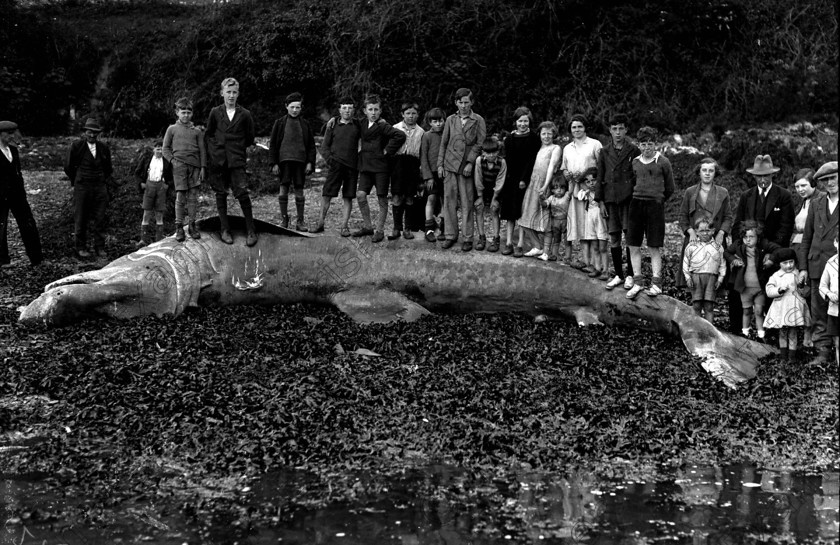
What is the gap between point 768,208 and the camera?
10.7m

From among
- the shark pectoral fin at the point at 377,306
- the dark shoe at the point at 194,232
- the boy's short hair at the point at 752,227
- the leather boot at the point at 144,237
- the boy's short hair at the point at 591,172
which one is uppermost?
the boy's short hair at the point at 591,172

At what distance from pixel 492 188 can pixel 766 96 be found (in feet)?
32.1

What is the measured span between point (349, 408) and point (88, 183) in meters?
8.11

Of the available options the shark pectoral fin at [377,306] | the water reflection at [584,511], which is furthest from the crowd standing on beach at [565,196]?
the water reflection at [584,511]

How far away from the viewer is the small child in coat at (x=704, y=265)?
10773 mm

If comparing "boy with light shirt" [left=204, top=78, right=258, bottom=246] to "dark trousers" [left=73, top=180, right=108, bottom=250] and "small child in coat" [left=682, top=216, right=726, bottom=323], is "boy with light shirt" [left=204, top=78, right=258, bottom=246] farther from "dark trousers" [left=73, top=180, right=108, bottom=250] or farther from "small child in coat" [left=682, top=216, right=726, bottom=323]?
"small child in coat" [left=682, top=216, right=726, bottom=323]

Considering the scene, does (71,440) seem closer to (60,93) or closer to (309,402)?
(309,402)

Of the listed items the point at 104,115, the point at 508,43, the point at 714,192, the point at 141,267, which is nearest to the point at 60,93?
the point at 104,115

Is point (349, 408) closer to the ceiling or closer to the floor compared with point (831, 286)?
closer to the floor

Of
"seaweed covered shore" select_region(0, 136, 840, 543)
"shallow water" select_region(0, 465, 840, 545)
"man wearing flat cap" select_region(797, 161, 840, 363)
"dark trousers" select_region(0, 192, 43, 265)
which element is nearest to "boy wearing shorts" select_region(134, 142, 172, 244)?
"dark trousers" select_region(0, 192, 43, 265)

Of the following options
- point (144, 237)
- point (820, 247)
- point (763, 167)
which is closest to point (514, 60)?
point (144, 237)

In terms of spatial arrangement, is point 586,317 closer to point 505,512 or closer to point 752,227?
point 752,227

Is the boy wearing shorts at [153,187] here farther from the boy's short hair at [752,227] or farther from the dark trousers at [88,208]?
the boy's short hair at [752,227]

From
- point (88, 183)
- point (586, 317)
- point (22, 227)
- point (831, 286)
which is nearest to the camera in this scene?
point (831, 286)
